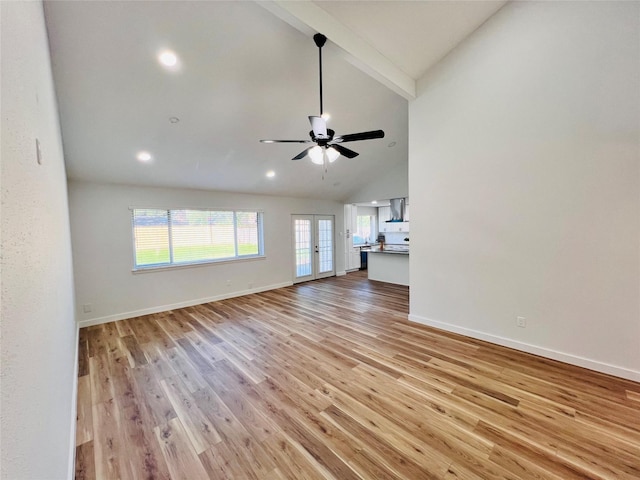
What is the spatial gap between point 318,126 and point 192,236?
409cm

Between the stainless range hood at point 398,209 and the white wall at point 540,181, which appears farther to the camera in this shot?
the stainless range hood at point 398,209

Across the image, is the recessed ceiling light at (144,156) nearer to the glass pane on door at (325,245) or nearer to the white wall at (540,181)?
the white wall at (540,181)

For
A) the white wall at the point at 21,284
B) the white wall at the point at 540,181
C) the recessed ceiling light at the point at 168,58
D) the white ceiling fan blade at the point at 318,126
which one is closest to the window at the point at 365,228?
the white wall at the point at 540,181

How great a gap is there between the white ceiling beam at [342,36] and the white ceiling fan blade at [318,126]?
0.83 metres

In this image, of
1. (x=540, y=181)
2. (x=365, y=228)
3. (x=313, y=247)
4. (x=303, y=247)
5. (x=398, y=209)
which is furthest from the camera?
(x=365, y=228)

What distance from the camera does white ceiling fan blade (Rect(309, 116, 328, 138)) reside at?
253 cm

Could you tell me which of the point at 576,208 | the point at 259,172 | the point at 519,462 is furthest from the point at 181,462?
the point at 259,172

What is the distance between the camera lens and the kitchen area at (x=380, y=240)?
6.85 m

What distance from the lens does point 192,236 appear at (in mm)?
5496

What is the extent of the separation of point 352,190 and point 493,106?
4706 millimetres

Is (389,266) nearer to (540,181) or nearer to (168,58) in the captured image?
(540,181)

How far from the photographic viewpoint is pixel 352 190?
7770 millimetres

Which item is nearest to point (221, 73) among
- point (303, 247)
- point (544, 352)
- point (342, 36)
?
point (342, 36)

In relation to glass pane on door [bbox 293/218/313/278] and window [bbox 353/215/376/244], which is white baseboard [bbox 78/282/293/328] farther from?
window [bbox 353/215/376/244]
